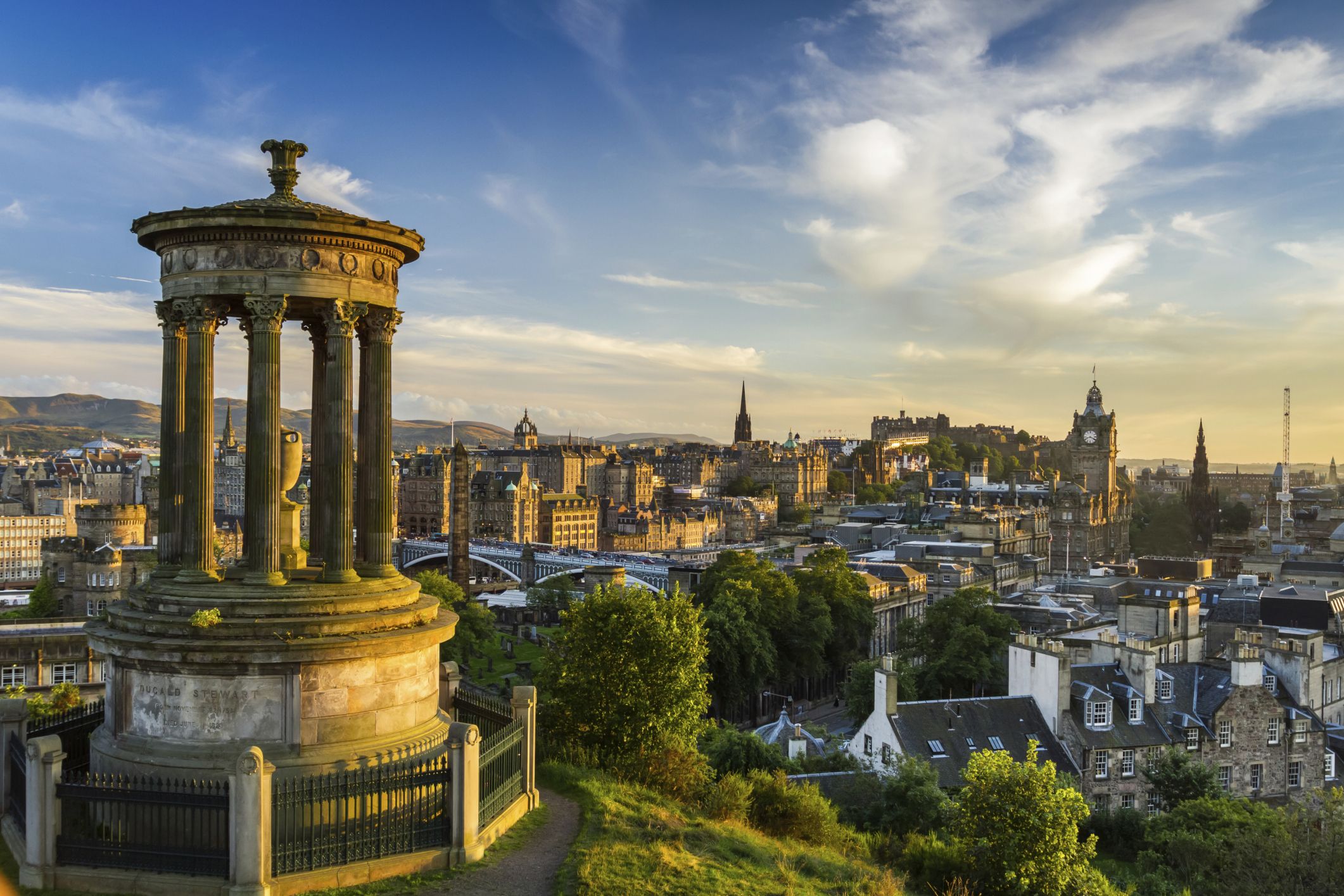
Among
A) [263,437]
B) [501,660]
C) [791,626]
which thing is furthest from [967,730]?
[501,660]

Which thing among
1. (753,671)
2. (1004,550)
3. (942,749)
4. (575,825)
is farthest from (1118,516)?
(575,825)

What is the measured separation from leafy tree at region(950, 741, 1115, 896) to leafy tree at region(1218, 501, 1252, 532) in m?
184

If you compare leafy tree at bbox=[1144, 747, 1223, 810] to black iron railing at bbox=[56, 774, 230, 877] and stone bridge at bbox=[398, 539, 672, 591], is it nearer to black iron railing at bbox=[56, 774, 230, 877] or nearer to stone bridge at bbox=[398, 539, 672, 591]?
black iron railing at bbox=[56, 774, 230, 877]

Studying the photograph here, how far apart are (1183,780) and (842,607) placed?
43.0 m

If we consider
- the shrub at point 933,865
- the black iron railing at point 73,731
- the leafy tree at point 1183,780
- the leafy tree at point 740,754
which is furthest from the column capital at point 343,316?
the leafy tree at point 1183,780

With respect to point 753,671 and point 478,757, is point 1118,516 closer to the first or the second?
point 753,671

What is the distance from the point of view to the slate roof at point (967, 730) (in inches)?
1574

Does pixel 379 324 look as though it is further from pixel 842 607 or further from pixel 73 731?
pixel 842 607

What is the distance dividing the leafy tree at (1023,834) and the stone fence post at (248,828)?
14.9 m

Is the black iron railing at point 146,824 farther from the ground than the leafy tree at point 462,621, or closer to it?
farther from the ground

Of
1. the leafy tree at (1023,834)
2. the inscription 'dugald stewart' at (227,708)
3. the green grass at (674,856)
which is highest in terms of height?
the inscription 'dugald stewart' at (227,708)

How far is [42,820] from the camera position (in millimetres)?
14742

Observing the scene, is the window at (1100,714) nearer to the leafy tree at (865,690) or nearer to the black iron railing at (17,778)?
the leafy tree at (865,690)

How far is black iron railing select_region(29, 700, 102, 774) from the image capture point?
1816cm
